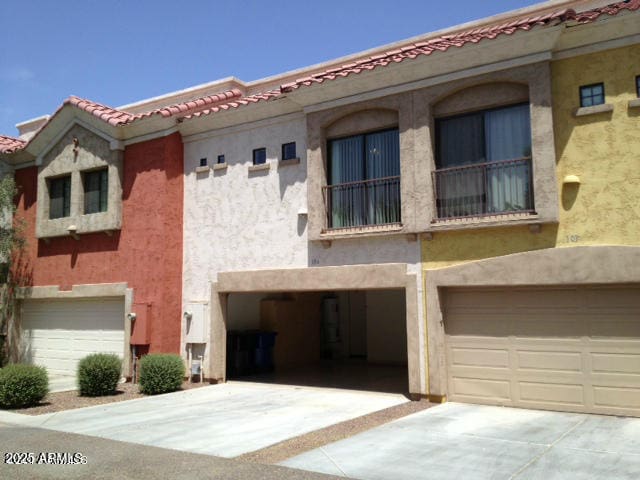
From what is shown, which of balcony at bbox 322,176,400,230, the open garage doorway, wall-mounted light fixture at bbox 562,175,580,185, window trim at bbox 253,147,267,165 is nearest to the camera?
wall-mounted light fixture at bbox 562,175,580,185

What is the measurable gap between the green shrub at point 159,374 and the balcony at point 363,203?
5206mm

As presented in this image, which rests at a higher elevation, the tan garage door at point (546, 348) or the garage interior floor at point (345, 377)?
the tan garage door at point (546, 348)

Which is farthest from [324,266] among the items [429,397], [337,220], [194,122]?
[194,122]

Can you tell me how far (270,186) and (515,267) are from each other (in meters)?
6.68

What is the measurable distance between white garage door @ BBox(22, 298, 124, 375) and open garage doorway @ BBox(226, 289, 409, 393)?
3.44 meters

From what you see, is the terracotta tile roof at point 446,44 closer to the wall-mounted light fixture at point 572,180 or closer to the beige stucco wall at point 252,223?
the beige stucco wall at point 252,223

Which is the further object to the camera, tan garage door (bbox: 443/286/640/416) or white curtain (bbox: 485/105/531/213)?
white curtain (bbox: 485/105/531/213)

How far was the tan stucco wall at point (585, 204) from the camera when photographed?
11000 mm

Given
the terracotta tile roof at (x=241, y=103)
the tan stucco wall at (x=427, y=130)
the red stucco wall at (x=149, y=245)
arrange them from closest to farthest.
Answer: the tan stucco wall at (x=427, y=130)
the terracotta tile roof at (x=241, y=103)
the red stucco wall at (x=149, y=245)

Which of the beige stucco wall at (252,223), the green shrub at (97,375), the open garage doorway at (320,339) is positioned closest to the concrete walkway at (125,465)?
the green shrub at (97,375)

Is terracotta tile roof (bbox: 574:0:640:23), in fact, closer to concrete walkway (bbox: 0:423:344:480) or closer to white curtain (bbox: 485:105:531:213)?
white curtain (bbox: 485:105:531:213)

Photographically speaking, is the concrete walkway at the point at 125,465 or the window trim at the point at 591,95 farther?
the window trim at the point at 591,95

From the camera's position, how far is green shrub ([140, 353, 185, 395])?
14.8m

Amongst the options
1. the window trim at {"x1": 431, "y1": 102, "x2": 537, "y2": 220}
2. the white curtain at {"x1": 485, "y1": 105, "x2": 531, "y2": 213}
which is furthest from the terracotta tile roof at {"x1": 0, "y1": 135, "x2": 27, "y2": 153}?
the white curtain at {"x1": 485, "y1": 105, "x2": 531, "y2": 213}
